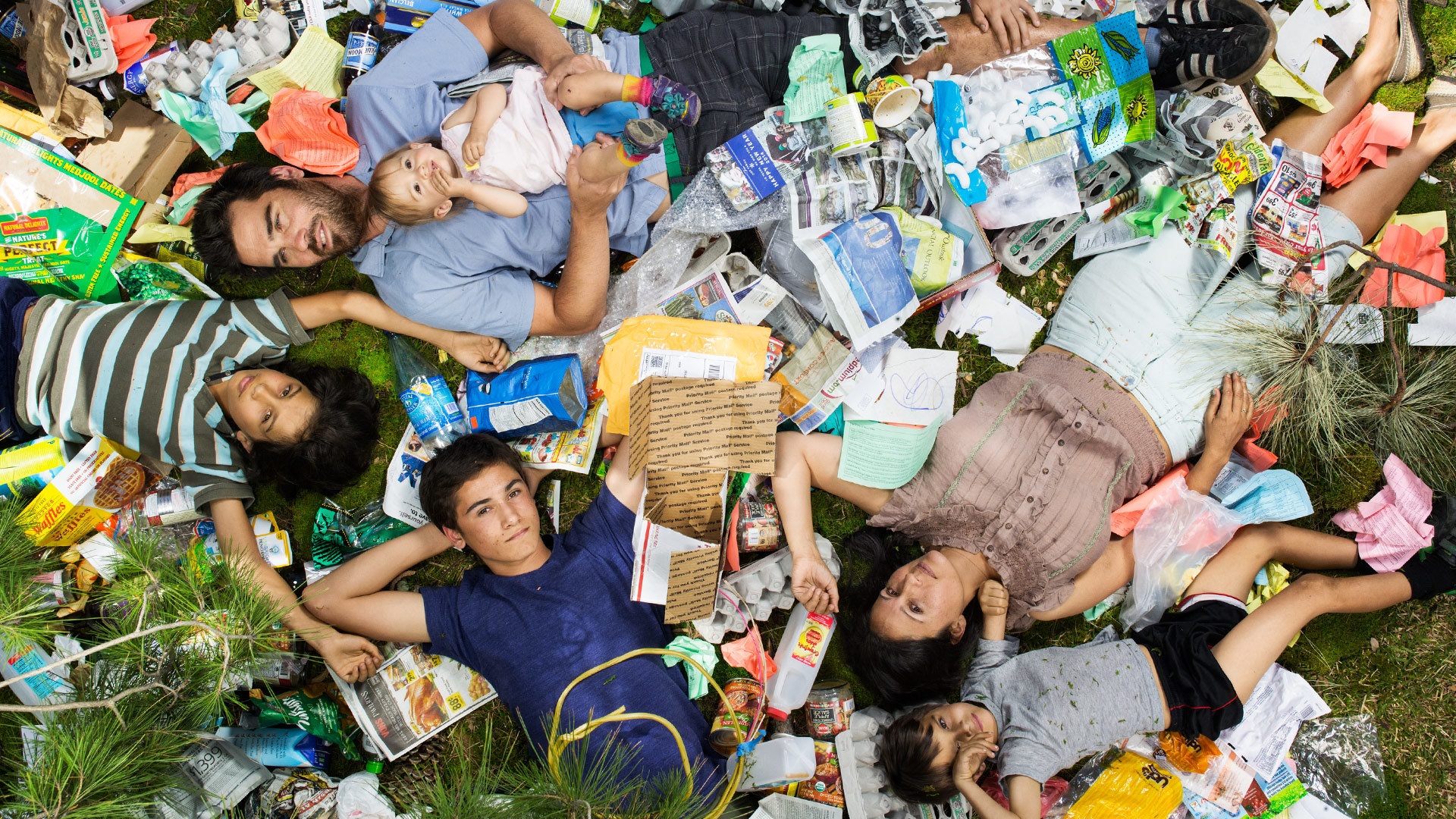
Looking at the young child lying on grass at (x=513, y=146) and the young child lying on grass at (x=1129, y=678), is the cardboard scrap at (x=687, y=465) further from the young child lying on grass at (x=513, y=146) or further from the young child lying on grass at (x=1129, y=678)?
the young child lying on grass at (x=1129, y=678)

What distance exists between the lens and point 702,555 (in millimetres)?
2629

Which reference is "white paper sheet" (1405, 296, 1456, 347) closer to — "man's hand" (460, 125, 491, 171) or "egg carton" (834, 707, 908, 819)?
"egg carton" (834, 707, 908, 819)

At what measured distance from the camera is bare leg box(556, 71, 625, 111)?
8.58ft

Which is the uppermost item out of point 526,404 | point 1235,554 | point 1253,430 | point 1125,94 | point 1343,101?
point 1125,94

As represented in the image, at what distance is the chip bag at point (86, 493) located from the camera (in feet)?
8.82

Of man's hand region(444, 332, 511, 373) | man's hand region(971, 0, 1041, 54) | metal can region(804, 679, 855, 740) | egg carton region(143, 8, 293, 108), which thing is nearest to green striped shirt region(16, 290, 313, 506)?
man's hand region(444, 332, 511, 373)

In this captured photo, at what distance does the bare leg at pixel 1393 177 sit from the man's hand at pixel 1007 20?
130 centimetres

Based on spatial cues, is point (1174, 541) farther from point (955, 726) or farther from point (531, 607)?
point (531, 607)

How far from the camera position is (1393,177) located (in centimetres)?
286

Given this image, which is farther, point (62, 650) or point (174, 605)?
point (62, 650)

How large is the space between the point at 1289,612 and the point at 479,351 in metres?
3.08

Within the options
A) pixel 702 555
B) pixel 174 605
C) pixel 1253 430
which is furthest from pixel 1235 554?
pixel 174 605

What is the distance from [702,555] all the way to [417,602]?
42.0 inches

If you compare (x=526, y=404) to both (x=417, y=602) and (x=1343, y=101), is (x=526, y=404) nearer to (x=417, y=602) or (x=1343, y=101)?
(x=417, y=602)
